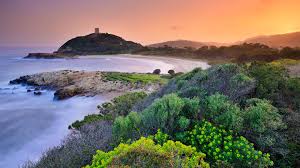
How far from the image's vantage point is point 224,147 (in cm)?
598

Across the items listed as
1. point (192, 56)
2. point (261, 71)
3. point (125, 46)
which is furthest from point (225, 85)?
point (125, 46)

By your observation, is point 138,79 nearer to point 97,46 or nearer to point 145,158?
point 145,158

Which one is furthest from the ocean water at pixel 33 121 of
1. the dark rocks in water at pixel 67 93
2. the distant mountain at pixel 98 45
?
the distant mountain at pixel 98 45

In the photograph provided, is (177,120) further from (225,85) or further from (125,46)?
(125,46)

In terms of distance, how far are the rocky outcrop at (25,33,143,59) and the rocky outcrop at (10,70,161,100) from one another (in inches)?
3194

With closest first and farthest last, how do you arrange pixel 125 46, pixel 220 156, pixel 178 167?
1. pixel 178 167
2. pixel 220 156
3. pixel 125 46

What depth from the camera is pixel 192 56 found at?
80.0 meters

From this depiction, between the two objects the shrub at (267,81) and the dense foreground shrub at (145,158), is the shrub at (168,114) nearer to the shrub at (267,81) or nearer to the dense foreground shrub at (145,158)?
the dense foreground shrub at (145,158)

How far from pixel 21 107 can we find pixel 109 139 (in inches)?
853

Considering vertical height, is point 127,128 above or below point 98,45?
below

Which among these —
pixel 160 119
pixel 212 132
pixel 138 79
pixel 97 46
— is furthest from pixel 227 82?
pixel 97 46

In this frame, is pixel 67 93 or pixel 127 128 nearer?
pixel 127 128

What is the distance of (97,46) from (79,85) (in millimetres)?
105028

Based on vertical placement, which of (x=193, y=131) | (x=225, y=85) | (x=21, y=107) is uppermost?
(x=225, y=85)
